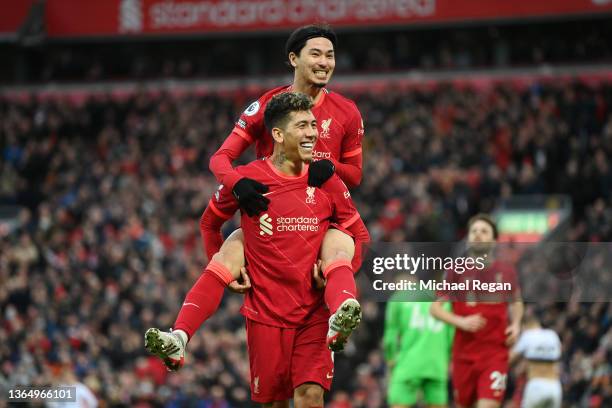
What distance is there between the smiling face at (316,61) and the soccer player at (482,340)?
2725 millimetres

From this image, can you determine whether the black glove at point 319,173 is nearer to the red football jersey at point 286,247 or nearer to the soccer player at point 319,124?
the red football jersey at point 286,247

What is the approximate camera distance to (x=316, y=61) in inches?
316

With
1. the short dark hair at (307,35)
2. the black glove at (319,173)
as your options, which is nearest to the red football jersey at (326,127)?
the short dark hair at (307,35)

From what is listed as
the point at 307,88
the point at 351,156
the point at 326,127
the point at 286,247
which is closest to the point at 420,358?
the point at 351,156

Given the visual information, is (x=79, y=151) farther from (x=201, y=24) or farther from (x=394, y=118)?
(x=394, y=118)

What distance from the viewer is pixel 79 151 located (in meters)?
28.0

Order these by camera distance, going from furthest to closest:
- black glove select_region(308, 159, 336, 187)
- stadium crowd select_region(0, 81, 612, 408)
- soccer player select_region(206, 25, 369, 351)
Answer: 1. stadium crowd select_region(0, 81, 612, 408)
2. soccer player select_region(206, 25, 369, 351)
3. black glove select_region(308, 159, 336, 187)

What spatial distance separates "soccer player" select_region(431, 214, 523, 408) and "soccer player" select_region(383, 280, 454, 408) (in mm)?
731

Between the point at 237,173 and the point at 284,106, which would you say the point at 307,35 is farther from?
the point at 237,173

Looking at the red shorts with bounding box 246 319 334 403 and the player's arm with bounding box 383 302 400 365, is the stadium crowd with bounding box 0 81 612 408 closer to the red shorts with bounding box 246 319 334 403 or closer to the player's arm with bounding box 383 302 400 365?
the player's arm with bounding box 383 302 400 365

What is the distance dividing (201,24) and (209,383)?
52.0ft

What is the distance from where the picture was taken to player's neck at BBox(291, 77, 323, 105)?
8.12m

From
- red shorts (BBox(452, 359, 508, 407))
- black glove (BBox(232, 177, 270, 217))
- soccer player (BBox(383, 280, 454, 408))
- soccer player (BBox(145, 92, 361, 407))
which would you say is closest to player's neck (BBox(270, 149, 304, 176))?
soccer player (BBox(145, 92, 361, 407))

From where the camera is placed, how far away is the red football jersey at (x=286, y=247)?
723 centimetres
